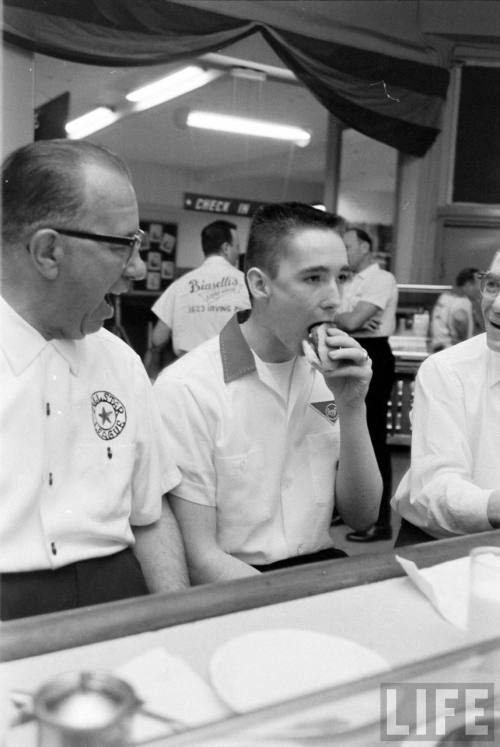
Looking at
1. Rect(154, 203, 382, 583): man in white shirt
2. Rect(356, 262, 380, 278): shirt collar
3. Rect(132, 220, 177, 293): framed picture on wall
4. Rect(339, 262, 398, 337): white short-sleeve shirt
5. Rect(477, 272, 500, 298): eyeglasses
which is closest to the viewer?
Rect(154, 203, 382, 583): man in white shirt

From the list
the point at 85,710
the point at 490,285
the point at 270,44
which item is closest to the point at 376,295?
the point at 270,44

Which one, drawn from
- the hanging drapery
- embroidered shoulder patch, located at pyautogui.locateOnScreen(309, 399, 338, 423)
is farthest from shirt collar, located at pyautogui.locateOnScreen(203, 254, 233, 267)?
embroidered shoulder patch, located at pyautogui.locateOnScreen(309, 399, 338, 423)

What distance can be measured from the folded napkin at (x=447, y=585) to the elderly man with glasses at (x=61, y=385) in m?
0.59

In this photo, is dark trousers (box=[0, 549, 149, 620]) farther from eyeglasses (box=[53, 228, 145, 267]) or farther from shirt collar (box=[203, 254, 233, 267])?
shirt collar (box=[203, 254, 233, 267])

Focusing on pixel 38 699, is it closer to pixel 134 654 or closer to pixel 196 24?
pixel 134 654

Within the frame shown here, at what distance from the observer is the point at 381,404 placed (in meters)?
4.43

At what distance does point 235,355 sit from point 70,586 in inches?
26.4

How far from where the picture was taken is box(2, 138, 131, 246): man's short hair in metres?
1.28

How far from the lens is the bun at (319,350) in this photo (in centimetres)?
155

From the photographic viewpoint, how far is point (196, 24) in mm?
4418

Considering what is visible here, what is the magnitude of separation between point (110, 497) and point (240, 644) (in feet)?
2.03

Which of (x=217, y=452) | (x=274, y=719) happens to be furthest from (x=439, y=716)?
(x=217, y=452)

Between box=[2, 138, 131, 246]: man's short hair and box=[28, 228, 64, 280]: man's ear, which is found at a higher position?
box=[2, 138, 131, 246]: man's short hair

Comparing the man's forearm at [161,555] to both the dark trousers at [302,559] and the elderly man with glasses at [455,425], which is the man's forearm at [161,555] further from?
the elderly man with glasses at [455,425]
